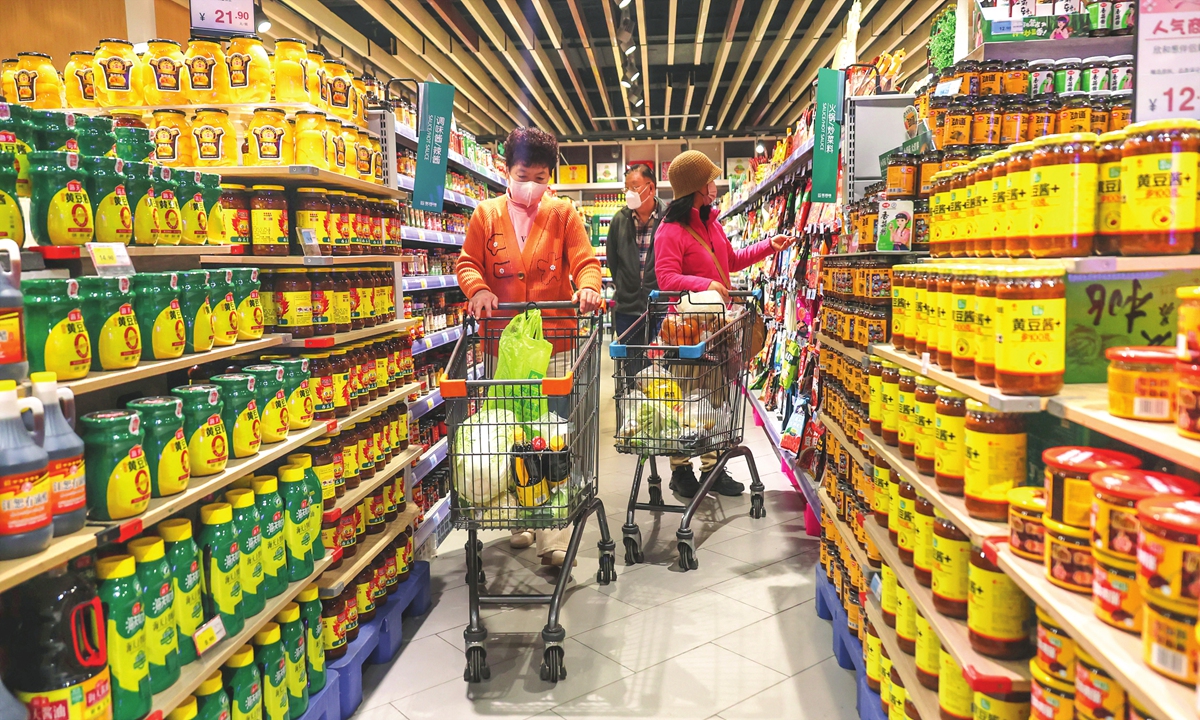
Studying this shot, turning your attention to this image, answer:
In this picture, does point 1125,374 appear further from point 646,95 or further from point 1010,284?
point 646,95

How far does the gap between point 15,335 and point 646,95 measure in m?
12.3

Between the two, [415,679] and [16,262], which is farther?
[415,679]

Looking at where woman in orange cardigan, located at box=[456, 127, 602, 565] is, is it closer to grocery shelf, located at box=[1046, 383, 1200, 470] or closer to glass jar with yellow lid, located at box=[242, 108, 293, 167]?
glass jar with yellow lid, located at box=[242, 108, 293, 167]

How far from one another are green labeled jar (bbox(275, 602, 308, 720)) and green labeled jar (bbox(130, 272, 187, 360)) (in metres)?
0.84

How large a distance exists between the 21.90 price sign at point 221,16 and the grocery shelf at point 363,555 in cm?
209

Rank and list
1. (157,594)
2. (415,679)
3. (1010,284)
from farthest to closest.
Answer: (415,679) → (157,594) → (1010,284)

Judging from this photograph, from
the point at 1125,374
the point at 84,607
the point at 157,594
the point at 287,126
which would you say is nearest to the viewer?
the point at 1125,374

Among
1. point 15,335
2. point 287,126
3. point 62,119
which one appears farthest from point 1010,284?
point 287,126

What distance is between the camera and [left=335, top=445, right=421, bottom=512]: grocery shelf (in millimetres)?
2782

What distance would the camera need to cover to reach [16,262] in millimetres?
1474

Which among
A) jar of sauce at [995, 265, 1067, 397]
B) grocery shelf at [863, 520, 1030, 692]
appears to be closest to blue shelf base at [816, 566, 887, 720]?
grocery shelf at [863, 520, 1030, 692]

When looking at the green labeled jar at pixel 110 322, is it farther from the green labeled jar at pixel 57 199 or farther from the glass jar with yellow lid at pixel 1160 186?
the glass jar with yellow lid at pixel 1160 186

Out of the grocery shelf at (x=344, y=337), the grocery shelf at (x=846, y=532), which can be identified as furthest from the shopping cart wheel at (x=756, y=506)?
the grocery shelf at (x=344, y=337)

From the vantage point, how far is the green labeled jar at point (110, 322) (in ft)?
5.60
